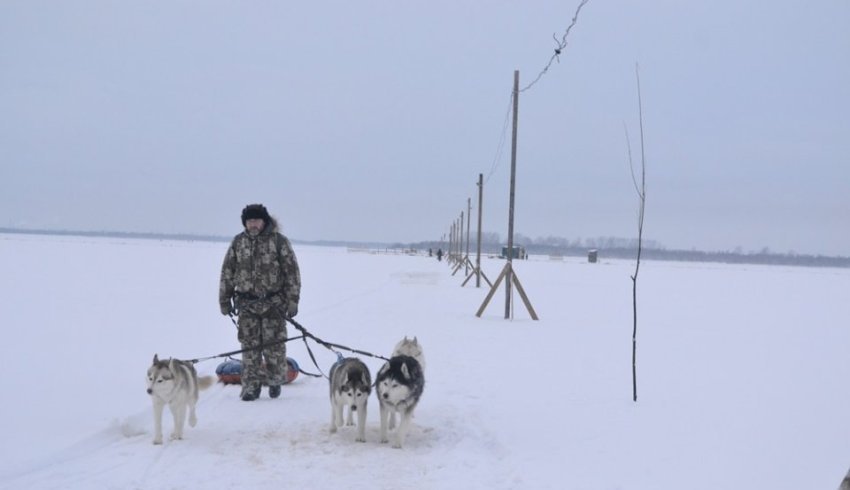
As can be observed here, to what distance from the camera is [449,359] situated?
11438 millimetres

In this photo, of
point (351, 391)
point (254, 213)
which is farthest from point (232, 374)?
point (351, 391)

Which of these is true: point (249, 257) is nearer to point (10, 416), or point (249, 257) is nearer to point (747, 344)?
point (10, 416)

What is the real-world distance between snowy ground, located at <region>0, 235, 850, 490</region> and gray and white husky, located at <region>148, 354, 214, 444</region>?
219mm

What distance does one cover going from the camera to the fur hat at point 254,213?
7941mm

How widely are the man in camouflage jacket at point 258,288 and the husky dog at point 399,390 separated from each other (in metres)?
1.96

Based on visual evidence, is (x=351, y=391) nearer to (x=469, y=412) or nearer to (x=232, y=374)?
(x=469, y=412)

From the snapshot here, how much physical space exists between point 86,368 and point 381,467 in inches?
237

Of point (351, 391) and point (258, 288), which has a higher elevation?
point (258, 288)

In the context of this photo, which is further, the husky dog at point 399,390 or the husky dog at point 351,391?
the husky dog at point 351,391

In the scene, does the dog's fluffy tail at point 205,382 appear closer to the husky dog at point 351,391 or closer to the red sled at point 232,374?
the red sled at point 232,374

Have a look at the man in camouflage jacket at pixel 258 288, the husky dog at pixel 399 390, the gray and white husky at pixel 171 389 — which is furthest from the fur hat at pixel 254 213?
the husky dog at pixel 399 390

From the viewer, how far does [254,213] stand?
795cm

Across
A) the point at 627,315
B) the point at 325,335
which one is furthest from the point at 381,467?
the point at 627,315

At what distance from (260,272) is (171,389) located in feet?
6.73
